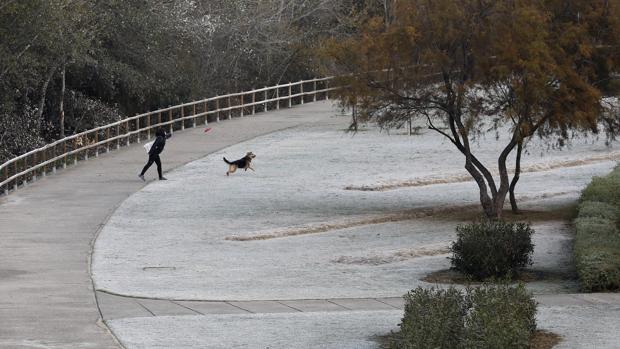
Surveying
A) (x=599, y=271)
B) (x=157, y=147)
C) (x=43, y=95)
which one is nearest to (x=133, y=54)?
(x=43, y=95)

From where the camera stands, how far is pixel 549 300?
2067 cm

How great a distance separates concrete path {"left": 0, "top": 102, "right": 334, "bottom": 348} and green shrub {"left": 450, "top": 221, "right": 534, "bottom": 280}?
664 centimetres

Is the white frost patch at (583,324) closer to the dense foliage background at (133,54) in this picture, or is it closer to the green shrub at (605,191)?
the green shrub at (605,191)

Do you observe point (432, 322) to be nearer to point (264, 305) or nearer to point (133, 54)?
point (264, 305)

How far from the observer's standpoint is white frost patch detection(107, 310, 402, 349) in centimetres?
1706

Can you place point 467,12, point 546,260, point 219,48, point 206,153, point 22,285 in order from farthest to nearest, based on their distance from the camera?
point 219,48 < point 206,153 < point 467,12 < point 546,260 < point 22,285

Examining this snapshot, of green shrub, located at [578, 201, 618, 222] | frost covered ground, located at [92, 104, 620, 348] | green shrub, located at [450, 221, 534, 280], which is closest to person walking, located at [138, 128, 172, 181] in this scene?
frost covered ground, located at [92, 104, 620, 348]

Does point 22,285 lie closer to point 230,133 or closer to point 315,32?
point 230,133

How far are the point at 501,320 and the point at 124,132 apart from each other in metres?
34.2

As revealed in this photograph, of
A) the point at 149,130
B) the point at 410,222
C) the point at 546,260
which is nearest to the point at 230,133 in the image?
the point at 149,130

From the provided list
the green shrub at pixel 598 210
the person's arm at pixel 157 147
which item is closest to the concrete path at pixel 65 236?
the person's arm at pixel 157 147

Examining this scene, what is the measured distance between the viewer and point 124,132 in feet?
157

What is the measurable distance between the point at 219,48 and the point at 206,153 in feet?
43.9

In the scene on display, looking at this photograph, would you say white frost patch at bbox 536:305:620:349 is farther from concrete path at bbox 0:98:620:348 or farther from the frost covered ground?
the frost covered ground
